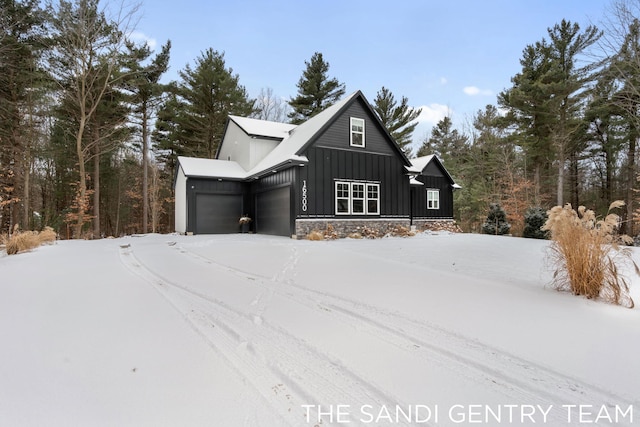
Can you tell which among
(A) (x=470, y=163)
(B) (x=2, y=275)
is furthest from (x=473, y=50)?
(B) (x=2, y=275)

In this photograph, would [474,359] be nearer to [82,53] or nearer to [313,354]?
[313,354]

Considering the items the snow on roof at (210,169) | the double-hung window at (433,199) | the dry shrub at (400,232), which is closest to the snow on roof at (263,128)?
the snow on roof at (210,169)

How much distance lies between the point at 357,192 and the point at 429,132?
20.0 m

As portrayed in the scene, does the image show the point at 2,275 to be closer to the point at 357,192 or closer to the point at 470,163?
the point at 357,192

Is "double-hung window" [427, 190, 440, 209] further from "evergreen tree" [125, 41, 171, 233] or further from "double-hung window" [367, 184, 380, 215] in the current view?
"evergreen tree" [125, 41, 171, 233]

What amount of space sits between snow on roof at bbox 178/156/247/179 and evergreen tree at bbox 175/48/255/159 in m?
6.15

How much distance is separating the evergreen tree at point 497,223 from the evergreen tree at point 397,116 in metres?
10.6

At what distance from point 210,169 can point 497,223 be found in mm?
15034

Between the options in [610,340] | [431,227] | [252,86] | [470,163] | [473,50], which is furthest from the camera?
[252,86]

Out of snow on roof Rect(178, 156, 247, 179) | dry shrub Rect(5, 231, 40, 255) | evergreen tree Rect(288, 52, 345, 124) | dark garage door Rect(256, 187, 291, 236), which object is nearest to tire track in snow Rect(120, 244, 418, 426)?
dry shrub Rect(5, 231, 40, 255)

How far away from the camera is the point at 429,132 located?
2905cm

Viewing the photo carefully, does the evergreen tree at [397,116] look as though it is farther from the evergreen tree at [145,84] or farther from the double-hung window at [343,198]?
the evergreen tree at [145,84]

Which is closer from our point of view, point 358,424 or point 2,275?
point 358,424

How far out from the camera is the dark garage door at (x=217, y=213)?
14.2 meters
